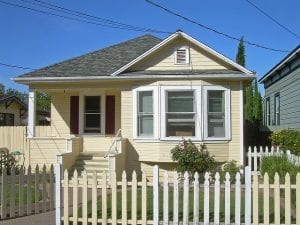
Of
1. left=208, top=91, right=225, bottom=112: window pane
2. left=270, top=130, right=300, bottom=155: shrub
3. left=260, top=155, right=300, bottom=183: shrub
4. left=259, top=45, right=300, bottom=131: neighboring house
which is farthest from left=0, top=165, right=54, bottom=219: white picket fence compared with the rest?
left=259, top=45, right=300, bottom=131: neighboring house

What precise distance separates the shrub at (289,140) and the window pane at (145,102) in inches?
192

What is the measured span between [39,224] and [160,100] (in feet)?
28.3

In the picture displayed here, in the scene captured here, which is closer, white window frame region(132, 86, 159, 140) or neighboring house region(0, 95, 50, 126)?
white window frame region(132, 86, 159, 140)

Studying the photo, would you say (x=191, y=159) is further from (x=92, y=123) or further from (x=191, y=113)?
(x=92, y=123)

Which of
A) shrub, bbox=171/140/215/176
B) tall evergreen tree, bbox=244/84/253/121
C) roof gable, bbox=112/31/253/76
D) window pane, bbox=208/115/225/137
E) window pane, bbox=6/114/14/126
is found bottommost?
shrub, bbox=171/140/215/176

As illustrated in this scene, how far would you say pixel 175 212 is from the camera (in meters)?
8.52

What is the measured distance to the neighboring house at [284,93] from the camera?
17641mm

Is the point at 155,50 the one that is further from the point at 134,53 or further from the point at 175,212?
the point at 175,212

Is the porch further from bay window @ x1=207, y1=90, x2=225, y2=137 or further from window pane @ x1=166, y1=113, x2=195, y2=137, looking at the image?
bay window @ x1=207, y1=90, x2=225, y2=137

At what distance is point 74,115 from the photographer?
2053cm

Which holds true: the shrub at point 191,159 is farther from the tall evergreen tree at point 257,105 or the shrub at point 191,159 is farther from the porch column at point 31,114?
the tall evergreen tree at point 257,105

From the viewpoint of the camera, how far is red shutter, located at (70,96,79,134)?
20.5 metres

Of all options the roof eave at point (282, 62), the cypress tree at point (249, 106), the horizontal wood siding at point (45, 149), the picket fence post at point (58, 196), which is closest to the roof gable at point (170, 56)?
the roof eave at point (282, 62)

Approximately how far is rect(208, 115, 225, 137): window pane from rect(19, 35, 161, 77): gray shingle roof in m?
4.50
